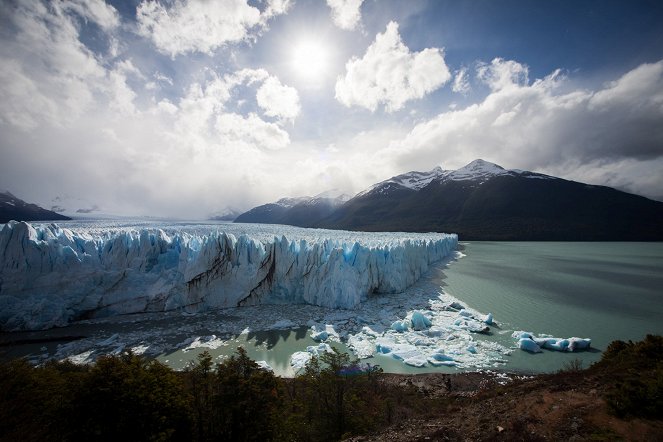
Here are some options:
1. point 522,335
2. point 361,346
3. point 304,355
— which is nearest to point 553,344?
point 522,335

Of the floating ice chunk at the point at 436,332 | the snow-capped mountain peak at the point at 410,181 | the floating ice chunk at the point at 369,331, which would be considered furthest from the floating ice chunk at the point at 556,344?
the snow-capped mountain peak at the point at 410,181

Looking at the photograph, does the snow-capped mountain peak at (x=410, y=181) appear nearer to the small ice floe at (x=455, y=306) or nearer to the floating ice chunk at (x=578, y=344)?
the small ice floe at (x=455, y=306)

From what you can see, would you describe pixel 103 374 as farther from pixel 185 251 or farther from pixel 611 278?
pixel 611 278

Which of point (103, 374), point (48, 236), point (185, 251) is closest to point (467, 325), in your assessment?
point (103, 374)

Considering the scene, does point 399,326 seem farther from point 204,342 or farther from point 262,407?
point 262,407

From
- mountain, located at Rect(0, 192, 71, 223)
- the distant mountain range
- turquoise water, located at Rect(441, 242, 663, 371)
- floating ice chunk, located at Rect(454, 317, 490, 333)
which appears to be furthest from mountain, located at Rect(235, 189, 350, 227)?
floating ice chunk, located at Rect(454, 317, 490, 333)
